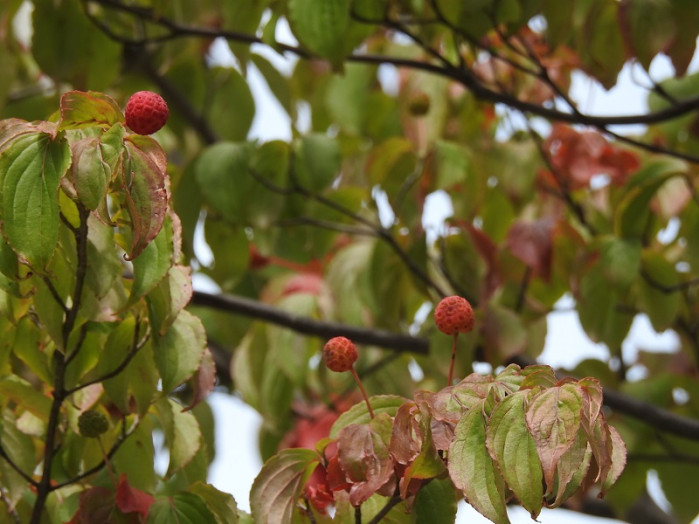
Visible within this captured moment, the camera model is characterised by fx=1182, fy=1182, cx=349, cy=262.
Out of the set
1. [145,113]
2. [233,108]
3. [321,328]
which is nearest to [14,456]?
[145,113]

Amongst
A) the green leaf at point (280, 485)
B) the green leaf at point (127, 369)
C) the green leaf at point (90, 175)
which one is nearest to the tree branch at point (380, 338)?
the green leaf at point (127, 369)

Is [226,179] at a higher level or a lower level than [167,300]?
higher

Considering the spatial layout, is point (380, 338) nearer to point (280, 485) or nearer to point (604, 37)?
point (604, 37)

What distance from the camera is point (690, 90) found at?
1954 millimetres

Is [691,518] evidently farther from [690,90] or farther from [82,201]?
[82,201]

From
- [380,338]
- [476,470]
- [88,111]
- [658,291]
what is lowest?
[476,470]

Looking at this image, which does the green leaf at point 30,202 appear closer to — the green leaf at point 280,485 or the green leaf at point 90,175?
the green leaf at point 90,175

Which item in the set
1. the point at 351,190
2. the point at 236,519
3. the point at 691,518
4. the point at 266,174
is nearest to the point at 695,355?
the point at 691,518

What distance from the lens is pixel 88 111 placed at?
2.97ft

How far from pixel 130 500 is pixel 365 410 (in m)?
0.23

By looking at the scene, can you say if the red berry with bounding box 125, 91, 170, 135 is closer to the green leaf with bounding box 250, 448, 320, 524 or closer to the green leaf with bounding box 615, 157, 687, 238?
the green leaf with bounding box 250, 448, 320, 524

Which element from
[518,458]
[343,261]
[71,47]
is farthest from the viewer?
[343,261]

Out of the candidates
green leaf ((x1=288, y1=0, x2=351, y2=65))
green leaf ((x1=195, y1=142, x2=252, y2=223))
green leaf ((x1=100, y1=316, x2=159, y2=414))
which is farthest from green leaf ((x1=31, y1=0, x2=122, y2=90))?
green leaf ((x1=100, y1=316, x2=159, y2=414))

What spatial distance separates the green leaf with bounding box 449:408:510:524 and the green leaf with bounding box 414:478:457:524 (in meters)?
0.13
